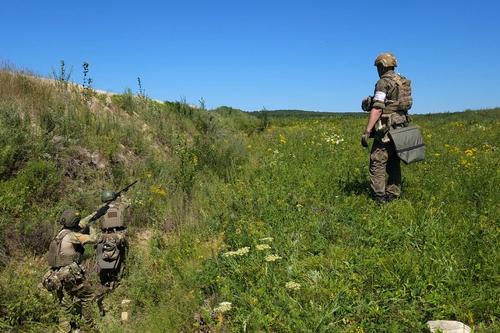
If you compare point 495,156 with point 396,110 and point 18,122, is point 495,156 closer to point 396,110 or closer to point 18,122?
point 396,110

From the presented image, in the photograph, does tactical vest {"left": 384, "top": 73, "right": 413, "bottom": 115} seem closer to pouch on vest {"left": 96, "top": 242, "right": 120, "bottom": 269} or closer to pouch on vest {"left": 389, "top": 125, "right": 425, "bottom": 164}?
pouch on vest {"left": 389, "top": 125, "right": 425, "bottom": 164}

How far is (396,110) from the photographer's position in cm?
597

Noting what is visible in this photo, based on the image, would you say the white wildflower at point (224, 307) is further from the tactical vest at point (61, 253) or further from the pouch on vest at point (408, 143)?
the pouch on vest at point (408, 143)

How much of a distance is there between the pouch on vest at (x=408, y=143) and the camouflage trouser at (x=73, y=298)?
4422 millimetres

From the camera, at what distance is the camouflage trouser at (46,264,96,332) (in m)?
4.62

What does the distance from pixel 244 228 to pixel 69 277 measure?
6.98ft

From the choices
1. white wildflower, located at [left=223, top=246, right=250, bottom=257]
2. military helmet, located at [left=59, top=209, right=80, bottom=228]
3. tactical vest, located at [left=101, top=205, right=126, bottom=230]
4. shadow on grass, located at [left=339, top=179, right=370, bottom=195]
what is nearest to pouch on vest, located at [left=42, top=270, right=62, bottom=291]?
military helmet, located at [left=59, top=209, right=80, bottom=228]

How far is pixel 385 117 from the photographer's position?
597 cm

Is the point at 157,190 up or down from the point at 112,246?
up

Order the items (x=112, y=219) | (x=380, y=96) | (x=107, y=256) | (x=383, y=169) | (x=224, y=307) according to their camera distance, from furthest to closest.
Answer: (x=383, y=169)
(x=380, y=96)
(x=112, y=219)
(x=107, y=256)
(x=224, y=307)

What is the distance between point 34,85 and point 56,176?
2.74 metres

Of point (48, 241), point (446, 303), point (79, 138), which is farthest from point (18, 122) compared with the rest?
point (446, 303)

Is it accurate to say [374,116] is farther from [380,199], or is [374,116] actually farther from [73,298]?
[73,298]

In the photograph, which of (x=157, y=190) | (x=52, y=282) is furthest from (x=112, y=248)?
(x=157, y=190)
